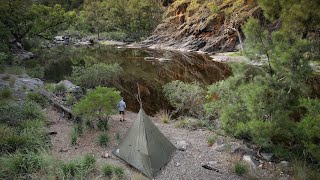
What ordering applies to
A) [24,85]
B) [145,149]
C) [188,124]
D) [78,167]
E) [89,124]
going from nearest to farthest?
[78,167] → [145,149] → [89,124] → [188,124] → [24,85]

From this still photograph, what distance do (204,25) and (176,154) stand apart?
47847mm

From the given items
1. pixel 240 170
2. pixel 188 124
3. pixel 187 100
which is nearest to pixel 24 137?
pixel 240 170

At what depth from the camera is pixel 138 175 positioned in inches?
379

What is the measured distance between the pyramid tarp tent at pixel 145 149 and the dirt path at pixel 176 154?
23 centimetres

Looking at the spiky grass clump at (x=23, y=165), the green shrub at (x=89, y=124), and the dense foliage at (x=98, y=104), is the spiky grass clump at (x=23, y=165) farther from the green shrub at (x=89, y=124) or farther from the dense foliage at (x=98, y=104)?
the green shrub at (x=89, y=124)

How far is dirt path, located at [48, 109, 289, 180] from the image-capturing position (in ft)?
32.8

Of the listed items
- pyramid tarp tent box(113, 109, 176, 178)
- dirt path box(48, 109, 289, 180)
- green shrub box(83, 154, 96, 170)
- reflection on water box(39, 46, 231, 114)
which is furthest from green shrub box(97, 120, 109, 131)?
reflection on water box(39, 46, 231, 114)

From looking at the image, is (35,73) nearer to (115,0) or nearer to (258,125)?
(258,125)

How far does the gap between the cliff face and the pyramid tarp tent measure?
35538 millimetres

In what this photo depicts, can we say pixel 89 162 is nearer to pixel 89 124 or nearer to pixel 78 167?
pixel 78 167

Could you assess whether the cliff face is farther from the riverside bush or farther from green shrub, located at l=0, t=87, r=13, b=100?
green shrub, located at l=0, t=87, r=13, b=100

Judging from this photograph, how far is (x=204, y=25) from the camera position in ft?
185

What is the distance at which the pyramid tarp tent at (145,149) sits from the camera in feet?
33.9

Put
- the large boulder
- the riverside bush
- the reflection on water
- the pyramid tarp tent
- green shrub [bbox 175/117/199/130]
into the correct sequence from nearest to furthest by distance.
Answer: the riverside bush → the pyramid tarp tent → green shrub [bbox 175/117/199/130] → the large boulder → the reflection on water
